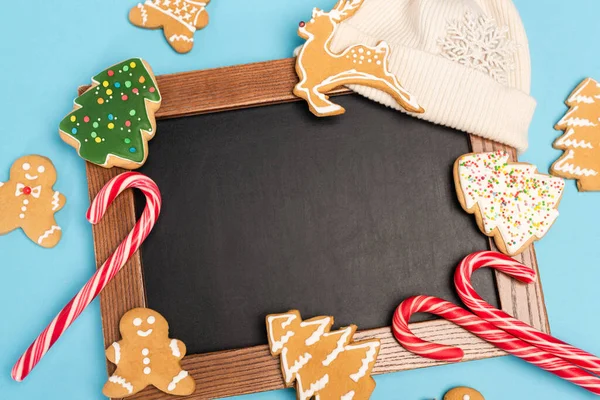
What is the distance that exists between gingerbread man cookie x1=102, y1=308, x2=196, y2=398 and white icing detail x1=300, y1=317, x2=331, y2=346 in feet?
1.03

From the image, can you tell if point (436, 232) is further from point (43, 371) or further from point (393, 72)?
point (43, 371)

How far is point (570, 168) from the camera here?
1.53m

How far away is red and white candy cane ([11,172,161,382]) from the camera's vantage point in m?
1.33

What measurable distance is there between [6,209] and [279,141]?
768 mm

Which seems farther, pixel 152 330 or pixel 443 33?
pixel 443 33

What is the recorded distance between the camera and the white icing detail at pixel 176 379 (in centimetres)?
134

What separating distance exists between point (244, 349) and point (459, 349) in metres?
0.56

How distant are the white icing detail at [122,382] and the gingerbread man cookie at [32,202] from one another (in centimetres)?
40

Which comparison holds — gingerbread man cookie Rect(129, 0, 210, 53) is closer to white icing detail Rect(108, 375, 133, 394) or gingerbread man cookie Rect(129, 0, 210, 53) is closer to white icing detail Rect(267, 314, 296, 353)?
white icing detail Rect(267, 314, 296, 353)

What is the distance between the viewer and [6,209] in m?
1.43

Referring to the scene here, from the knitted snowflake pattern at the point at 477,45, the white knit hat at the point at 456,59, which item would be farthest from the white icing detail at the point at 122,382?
the knitted snowflake pattern at the point at 477,45

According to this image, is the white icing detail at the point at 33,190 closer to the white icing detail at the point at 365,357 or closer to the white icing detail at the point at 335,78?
the white icing detail at the point at 335,78

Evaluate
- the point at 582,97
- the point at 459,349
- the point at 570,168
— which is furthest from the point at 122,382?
the point at 582,97

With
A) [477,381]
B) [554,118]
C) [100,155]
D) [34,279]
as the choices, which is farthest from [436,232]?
[34,279]
